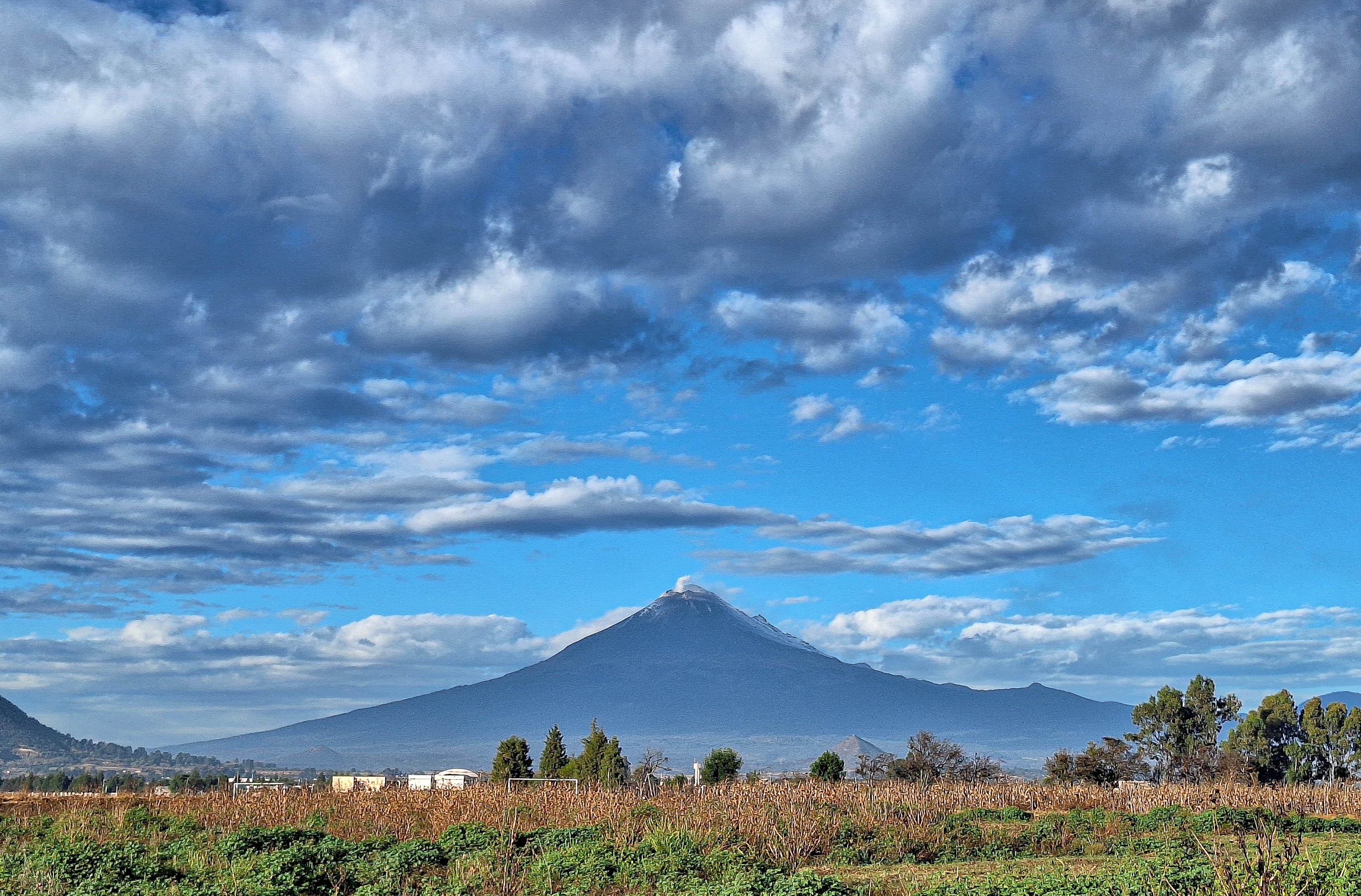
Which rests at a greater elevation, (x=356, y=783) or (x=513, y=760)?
(x=513, y=760)

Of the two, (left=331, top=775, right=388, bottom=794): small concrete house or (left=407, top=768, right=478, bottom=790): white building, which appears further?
(left=407, top=768, right=478, bottom=790): white building

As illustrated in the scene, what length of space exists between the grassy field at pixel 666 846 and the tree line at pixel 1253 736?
24.9 meters

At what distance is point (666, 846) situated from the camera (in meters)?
17.5

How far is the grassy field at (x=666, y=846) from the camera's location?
45.6 feet

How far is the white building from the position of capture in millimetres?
32094

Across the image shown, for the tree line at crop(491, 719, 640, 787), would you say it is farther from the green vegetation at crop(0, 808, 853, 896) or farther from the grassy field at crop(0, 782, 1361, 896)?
the green vegetation at crop(0, 808, 853, 896)

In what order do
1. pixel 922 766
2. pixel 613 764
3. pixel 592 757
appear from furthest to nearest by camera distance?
pixel 592 757 < pixel 922 766 < pixel 613 764

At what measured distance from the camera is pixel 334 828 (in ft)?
74.0

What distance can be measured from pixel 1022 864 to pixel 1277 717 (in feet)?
155

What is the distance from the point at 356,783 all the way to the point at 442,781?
12038 mm

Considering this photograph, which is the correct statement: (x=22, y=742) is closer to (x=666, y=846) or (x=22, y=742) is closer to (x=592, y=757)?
(x=592, y=757)

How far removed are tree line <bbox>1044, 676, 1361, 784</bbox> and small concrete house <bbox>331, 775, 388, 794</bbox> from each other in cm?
3023

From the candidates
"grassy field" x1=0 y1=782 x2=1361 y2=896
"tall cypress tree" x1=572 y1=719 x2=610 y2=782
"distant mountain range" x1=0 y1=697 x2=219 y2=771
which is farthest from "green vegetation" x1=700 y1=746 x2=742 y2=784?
"distant mountain range" x1=0 y1=697 x2=219 y2=771

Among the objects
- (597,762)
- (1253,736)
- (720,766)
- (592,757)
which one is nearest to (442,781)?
(592,757)
